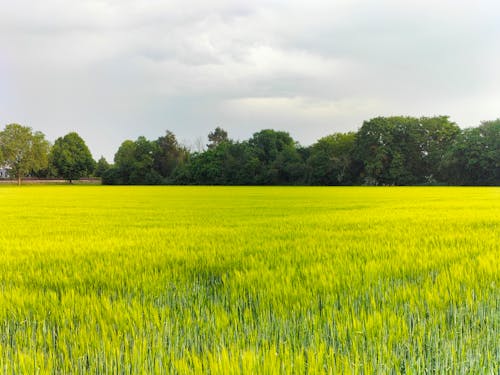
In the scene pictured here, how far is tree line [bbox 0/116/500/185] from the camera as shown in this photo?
181 ft

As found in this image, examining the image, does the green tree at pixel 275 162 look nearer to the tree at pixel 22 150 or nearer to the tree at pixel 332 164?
the tree at pixel 332 164

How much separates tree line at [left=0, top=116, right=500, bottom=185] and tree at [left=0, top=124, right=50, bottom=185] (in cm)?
17

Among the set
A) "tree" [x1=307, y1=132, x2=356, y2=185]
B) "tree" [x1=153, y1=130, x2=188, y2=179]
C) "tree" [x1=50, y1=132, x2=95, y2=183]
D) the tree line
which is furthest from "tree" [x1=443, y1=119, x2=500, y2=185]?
"tree" [x1=50, y1=132, x2=95, y2=183]

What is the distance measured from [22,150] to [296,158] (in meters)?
53.8

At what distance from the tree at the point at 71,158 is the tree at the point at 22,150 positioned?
23.7 feet

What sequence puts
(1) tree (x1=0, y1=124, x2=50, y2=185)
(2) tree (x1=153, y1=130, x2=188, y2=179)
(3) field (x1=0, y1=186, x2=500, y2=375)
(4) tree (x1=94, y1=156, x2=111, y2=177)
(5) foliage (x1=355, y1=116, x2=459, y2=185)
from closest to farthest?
(3) field (x1=0, y1=186, x2=500, y2=375) < (5) foliage (x1=355, y1=116, x2=459, y2=185) < (1) tree (x1=0, y1=124, x2=50, y2=185) < (2) tree (x1=153, y1=130, x2=188, y2=179) < (4) tree (x1=94, y1=156, x2=111, y2=177)

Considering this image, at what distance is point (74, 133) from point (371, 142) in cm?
6741

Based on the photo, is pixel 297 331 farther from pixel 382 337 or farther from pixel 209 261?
pixel 209 261

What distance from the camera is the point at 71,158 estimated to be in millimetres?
82562

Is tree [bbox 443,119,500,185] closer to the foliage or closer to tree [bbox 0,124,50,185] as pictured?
the foliage

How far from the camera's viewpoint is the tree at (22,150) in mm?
68875

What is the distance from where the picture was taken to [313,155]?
69.4 meters

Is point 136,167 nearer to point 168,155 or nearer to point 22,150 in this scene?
point 168,155

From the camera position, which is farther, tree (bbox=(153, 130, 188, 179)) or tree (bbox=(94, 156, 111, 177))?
tree (bbox=(94, 156, 111, 177))
